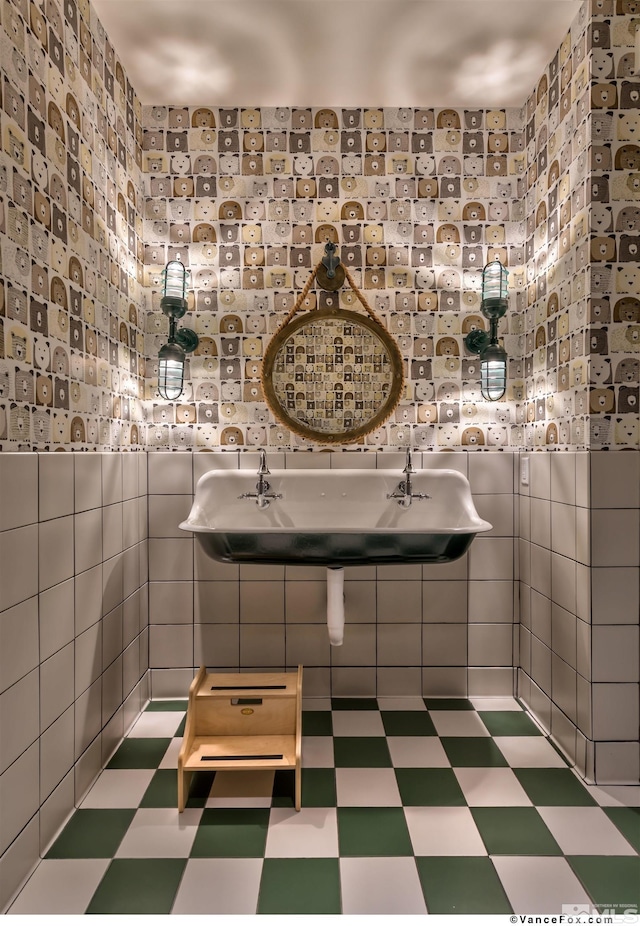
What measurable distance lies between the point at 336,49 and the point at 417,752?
2614mm

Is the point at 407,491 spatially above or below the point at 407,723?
above

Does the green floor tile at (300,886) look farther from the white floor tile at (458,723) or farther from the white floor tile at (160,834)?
the white floor tile at (458,723)

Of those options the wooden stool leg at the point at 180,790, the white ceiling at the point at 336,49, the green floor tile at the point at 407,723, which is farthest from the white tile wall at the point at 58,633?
the white ceiling at the point at 336,49

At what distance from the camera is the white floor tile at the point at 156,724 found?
2.20 m

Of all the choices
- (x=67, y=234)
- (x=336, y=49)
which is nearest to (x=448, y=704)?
(x=67, y=234)

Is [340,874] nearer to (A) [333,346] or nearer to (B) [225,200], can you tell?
(A) [333,346]

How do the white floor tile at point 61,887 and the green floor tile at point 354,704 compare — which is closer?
the white floor tile at point 61,887

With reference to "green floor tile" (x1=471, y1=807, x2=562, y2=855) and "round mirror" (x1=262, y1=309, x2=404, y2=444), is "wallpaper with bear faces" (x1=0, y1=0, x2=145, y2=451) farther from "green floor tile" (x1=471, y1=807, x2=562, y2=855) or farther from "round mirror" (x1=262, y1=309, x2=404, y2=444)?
"green floor tile" (x1=471, y1=807, x2=562, y2=855)

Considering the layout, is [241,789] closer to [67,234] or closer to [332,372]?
[332,372]

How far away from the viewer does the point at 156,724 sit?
Result: 2.27 meters

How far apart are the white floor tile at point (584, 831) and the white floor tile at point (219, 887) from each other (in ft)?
2.79

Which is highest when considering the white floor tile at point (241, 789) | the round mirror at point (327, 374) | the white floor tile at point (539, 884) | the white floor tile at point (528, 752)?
the round mirror at point (327, 374)

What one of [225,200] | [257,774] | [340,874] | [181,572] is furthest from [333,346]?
[340,874]

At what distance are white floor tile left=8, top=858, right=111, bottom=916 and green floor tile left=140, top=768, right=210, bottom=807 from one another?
0.87 feet
